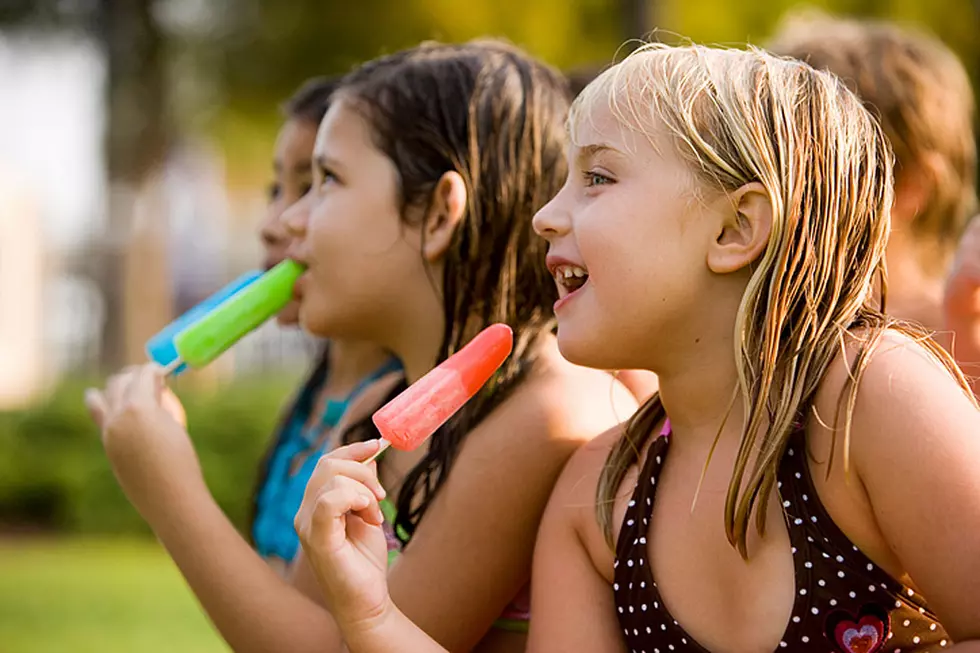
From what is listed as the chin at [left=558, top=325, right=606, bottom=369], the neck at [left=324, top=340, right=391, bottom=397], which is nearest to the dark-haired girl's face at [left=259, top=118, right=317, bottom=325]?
the neck at [left=324, top=340, right=391, bottom=397]

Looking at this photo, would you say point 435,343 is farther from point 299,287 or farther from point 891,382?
point 891,382

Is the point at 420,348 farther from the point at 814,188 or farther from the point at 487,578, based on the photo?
the point at 814,188

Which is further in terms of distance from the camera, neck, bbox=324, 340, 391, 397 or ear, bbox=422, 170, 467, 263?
neck, bbox=324, 340, 391, 397

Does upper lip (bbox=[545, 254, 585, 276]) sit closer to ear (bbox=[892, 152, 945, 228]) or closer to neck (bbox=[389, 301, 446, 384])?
neck (bbox=[389, 301, 446, 384])

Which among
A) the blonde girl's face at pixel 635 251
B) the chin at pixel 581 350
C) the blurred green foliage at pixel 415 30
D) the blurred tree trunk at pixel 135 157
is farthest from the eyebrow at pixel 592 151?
the blurred tree trunk at pixel 135 157

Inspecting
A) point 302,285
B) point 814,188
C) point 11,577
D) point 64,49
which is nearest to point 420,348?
point 302,285

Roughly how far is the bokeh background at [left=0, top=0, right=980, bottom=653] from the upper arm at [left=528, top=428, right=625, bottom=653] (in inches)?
212

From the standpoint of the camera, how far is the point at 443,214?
314cm

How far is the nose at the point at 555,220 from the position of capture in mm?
2391

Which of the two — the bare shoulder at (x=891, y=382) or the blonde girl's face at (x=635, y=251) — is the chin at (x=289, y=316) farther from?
the bare shoulder at (x=891, y=382)

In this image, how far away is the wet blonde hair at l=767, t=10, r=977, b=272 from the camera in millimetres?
4031

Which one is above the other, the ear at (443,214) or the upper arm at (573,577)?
the ear at (443,214)

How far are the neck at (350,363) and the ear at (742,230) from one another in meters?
1.95

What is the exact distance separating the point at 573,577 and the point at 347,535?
1.57 ft
